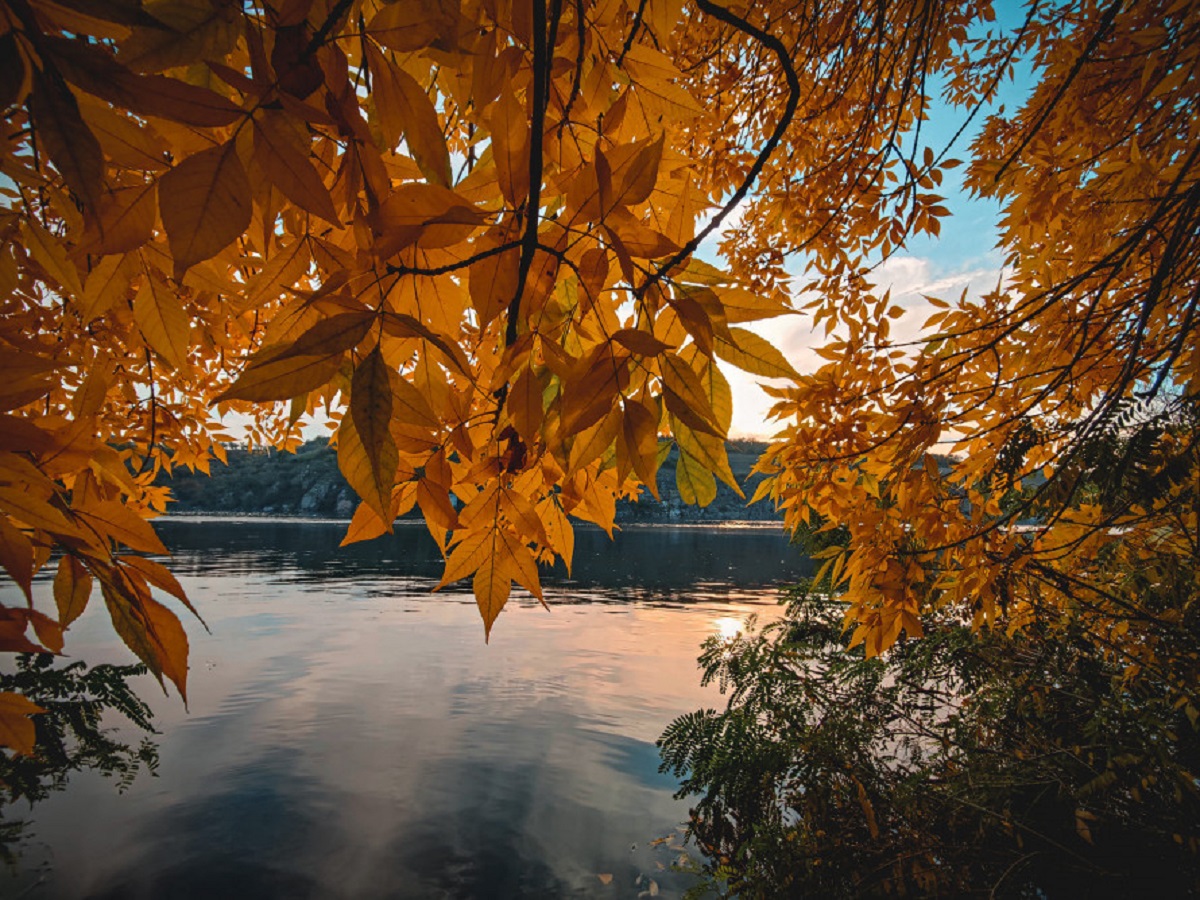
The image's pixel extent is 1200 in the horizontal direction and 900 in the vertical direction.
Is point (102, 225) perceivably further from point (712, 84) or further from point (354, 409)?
point (712, 84)

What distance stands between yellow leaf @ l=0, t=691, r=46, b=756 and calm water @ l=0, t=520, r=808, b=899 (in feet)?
21.3

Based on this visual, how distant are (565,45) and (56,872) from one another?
28.4 ft

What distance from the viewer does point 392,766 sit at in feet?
26.7

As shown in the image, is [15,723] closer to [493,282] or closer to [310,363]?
[310,363]

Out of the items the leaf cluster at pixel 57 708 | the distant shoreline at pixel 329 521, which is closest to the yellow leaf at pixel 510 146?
the leaf cluster at pixel 57 708

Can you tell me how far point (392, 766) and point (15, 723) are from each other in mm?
9284

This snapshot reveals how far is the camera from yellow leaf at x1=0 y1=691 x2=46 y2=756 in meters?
0.48

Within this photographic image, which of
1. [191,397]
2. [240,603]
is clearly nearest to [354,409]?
[191,397]

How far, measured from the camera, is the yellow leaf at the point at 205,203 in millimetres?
316

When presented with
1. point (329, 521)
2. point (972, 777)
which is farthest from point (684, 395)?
point (329, 521)

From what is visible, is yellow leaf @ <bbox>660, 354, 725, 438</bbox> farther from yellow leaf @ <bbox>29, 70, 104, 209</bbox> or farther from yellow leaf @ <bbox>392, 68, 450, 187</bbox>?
yellow leaf @ <bbox>29, 70, 104, 209</bbox>

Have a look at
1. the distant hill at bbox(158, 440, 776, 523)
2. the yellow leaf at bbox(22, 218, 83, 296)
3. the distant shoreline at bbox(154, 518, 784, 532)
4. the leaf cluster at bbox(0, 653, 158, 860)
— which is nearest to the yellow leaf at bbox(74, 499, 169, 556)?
the yellow leaf at bbox(22, 218, 83, 296)

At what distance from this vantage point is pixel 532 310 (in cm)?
53

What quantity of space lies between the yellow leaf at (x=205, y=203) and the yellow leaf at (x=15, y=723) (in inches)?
18.3
